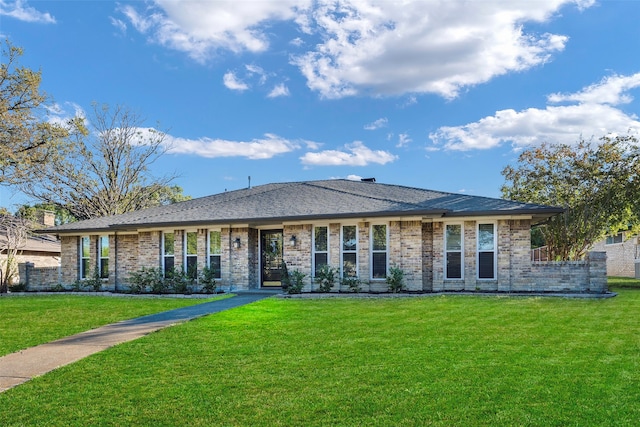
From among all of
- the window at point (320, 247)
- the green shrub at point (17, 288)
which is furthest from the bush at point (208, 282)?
the green shrub at point (17, 288)

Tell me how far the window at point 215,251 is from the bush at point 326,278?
12.4 ft

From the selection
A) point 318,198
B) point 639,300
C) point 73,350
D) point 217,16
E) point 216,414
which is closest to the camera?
point 216,414

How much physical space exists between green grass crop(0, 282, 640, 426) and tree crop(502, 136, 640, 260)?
12980 millimetres

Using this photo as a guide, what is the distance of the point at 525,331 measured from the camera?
8.23 m

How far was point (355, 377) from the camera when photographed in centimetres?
566

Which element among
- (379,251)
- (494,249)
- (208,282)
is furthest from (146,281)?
(494,249)

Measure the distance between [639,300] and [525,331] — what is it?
7.23 metres

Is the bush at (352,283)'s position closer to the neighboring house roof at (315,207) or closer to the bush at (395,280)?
the bush at (395,280)

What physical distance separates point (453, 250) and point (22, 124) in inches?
564

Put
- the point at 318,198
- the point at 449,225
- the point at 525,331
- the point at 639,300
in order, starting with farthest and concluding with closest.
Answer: the point at 318,198 → the point at 449,225 → the point at 639,300 → the point at 525,331

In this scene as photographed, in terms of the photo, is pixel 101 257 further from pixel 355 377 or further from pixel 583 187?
pixel 583 187

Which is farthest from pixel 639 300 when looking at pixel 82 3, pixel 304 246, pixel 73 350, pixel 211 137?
pixel 211 137

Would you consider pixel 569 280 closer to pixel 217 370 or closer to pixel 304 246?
pixel 304 246

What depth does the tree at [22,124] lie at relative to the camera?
50.7 ft
